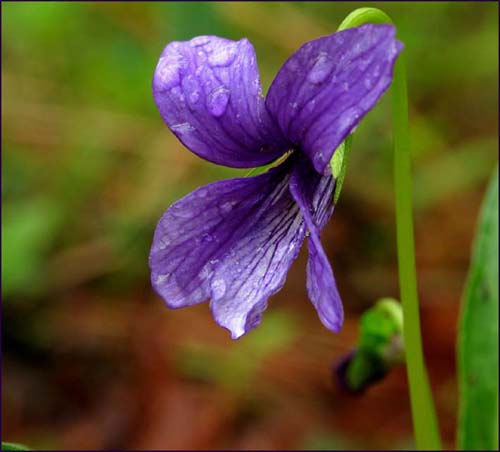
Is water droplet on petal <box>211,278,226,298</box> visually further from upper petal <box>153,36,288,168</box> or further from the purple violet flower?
upper petal <box>153,36,288,168</box>

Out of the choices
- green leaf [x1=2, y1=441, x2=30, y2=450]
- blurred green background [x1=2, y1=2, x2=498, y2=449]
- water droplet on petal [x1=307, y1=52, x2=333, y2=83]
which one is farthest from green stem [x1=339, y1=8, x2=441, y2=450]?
blurred green background [x1=2, y1=2, x2=498, y2=449]

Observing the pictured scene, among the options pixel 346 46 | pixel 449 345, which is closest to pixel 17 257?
pixel 449 345

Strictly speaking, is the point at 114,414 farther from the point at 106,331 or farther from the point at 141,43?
the point at 141,43

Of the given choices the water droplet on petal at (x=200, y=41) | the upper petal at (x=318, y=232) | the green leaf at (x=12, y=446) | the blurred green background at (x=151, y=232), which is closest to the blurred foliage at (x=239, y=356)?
the blurred green background at (x=151, y=232)

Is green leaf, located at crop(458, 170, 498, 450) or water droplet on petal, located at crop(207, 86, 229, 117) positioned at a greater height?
water droplet on petal, located at crop(207, 86, 229, 117)

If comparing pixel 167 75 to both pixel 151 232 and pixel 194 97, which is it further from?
pixel 151 232

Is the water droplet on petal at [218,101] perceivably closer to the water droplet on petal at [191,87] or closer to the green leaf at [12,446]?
the water droplet on petal at [191,87]
